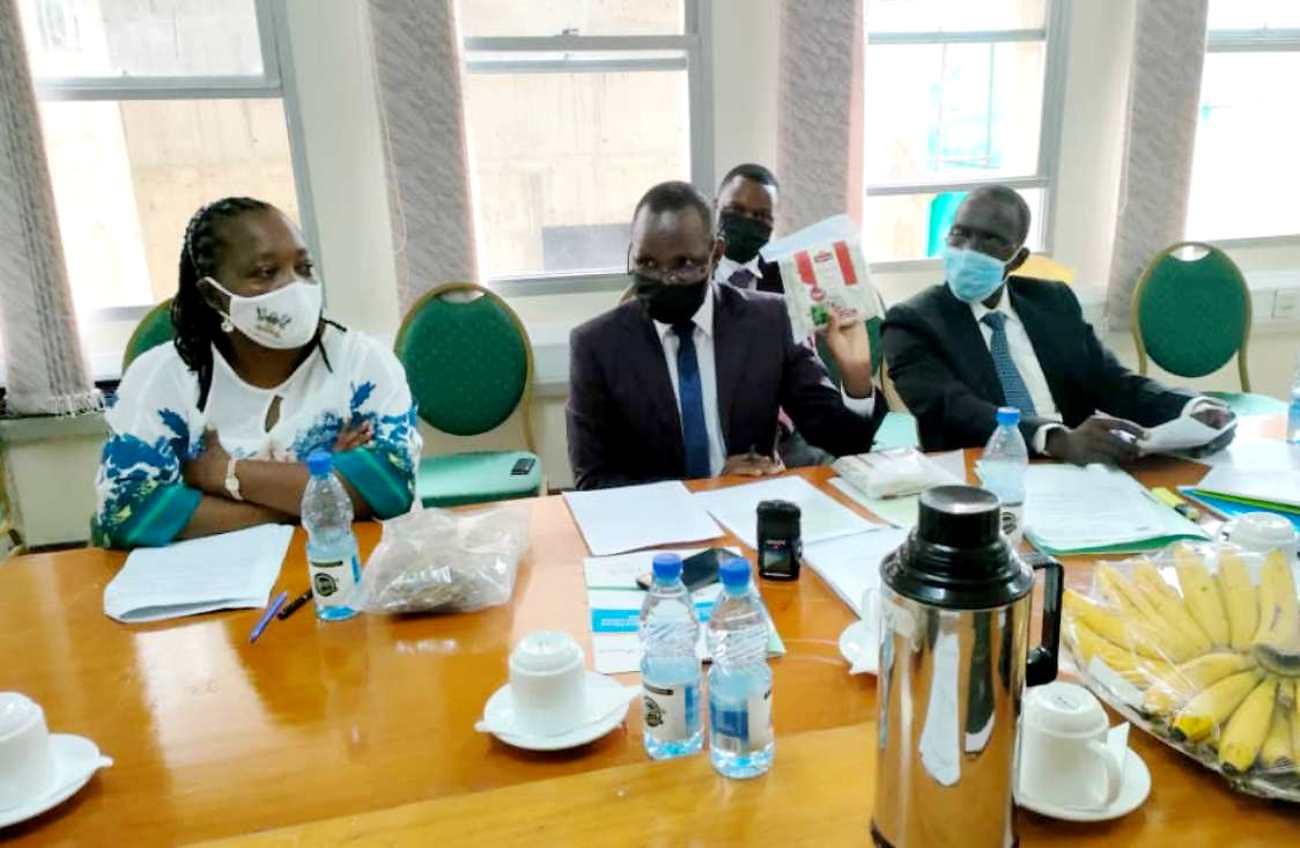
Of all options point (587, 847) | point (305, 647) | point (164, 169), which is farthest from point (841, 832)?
point (164, 169)

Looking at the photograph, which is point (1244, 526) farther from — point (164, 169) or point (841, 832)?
point (164, 169)

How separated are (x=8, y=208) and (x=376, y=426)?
6.50 feet

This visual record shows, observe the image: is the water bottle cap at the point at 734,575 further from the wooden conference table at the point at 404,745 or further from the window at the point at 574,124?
the window at the point at 574,124

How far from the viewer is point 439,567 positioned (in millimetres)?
1269

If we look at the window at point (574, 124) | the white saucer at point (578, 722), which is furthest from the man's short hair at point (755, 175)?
the white saucer at point (578, 722)

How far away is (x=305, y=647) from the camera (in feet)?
3.83

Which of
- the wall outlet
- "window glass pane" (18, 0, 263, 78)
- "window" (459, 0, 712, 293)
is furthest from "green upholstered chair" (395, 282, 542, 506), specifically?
the wall outlet

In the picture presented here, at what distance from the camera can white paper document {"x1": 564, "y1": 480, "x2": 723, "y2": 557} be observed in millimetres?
1450

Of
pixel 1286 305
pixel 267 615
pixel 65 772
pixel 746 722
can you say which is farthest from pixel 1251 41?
pixel 65 772

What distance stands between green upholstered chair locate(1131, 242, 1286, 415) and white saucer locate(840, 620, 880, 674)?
2.83 m

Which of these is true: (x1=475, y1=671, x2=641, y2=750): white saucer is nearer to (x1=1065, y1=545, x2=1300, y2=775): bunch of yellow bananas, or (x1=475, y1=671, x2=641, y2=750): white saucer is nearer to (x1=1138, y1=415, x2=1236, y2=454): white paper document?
(x1=1065, y1=545, x2=1300, y2=775): bunch of yellow bananas

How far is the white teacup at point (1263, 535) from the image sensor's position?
1.12 m

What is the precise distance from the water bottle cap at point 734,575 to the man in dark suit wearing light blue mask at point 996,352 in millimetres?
1270

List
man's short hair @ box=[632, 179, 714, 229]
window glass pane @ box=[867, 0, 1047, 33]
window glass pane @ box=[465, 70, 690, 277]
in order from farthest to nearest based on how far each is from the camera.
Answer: window glass pane @ box=[867, 0, 1047, 33], window glass pane @ box=[465, 70, 690, 277], man's short hair @ box=[632, 179, 714, 229]
